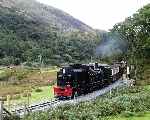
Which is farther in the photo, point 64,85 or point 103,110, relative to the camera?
point 64,85

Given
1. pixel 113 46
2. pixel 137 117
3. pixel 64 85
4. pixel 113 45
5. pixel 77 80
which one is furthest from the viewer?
pixel 113 45

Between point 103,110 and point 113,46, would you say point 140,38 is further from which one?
point 103,110

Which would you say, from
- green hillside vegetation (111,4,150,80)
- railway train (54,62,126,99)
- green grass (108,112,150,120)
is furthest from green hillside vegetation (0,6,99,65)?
green grass (108,112,150,120)

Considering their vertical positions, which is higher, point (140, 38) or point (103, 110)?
point (140, 38)

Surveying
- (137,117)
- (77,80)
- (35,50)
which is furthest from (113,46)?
(35,50)

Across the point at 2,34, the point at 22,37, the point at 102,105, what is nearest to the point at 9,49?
the point at 2,34

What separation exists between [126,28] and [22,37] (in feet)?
399

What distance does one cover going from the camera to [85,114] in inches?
1148

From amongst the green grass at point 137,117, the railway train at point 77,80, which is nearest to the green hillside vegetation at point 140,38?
the railway train at point 77,80

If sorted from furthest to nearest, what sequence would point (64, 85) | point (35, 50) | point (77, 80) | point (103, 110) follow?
point (35, 50)
point (77, 80)
point (64, 85)
point (103, 110)

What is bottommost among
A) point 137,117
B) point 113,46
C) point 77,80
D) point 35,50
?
point 137,117

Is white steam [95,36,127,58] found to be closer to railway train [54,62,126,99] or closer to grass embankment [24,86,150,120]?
railway train [54,62,126,99]

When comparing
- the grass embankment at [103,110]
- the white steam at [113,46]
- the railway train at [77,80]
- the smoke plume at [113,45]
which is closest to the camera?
the grass embankment at [103,110]

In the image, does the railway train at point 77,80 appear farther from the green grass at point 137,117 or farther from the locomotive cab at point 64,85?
the green grass at point 137,117
